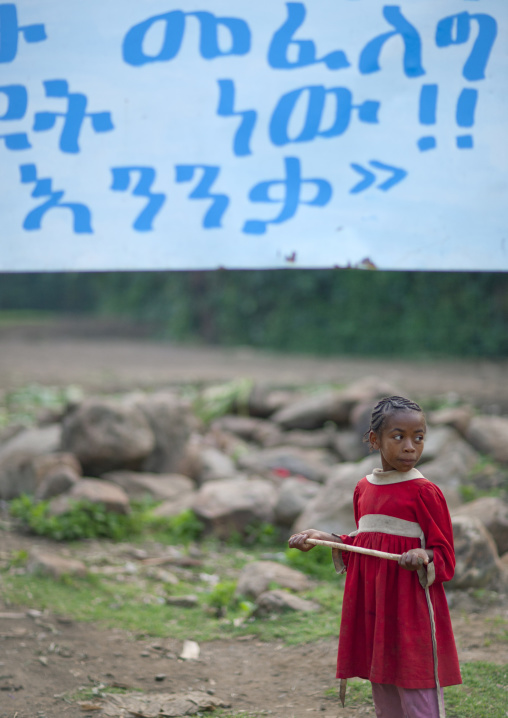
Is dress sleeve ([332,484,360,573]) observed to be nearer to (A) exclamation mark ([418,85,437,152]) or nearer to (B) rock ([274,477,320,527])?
(A) exclamation mark ([418,85,437,152])

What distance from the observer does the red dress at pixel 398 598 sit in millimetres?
2100

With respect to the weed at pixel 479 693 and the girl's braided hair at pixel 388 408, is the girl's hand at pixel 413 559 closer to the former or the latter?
the girl's braided hair at pixel 388 408

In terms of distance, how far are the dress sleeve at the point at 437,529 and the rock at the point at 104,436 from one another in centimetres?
405

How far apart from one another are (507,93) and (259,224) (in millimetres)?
981

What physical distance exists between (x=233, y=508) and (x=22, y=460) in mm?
1835

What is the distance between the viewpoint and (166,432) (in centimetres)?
641

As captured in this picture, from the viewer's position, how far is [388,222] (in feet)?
8.75

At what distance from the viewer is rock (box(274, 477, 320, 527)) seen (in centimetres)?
501

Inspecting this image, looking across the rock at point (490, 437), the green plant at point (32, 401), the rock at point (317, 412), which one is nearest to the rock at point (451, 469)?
the rock at point (490, 437)

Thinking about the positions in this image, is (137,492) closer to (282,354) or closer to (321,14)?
(321,14)

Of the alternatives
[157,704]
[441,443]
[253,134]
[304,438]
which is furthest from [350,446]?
[253,134]

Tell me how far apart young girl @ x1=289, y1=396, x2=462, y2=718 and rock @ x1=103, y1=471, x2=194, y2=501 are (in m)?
3.77

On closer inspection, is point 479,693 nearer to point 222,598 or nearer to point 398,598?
point 398,598

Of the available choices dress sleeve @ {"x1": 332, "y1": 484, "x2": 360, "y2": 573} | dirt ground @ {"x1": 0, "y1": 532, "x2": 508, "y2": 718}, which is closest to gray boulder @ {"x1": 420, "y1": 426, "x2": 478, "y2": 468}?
dirt ground @ {"x1": 0, "y1": 532, "x2": 508, "y2": 718}
